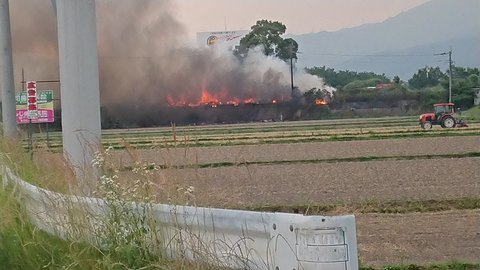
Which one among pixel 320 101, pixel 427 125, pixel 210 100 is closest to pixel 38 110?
pixel 427 125

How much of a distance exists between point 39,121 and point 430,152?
14.2 meters

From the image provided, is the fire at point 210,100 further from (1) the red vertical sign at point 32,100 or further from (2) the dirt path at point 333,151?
(1) the red vertical sign at point 32,100

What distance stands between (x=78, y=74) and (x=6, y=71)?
37.2 feet

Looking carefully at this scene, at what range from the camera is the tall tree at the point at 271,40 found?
317 ft

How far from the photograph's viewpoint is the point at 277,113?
257ft

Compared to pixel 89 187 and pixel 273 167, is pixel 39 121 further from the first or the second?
pixel 89 187

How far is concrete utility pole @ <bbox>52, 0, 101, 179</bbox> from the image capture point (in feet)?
23.8

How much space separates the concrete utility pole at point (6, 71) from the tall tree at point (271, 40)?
245 ft

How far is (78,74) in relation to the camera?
289 inches

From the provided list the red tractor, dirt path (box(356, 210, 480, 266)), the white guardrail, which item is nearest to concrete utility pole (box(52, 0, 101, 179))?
the white guardrail

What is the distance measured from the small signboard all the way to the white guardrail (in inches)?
708

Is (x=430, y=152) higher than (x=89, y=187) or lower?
lower

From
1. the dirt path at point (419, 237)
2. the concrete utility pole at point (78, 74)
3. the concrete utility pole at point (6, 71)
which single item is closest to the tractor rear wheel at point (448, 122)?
the concrete utility pole at point (6, 71)

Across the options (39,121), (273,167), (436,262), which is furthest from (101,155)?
(39,121)
